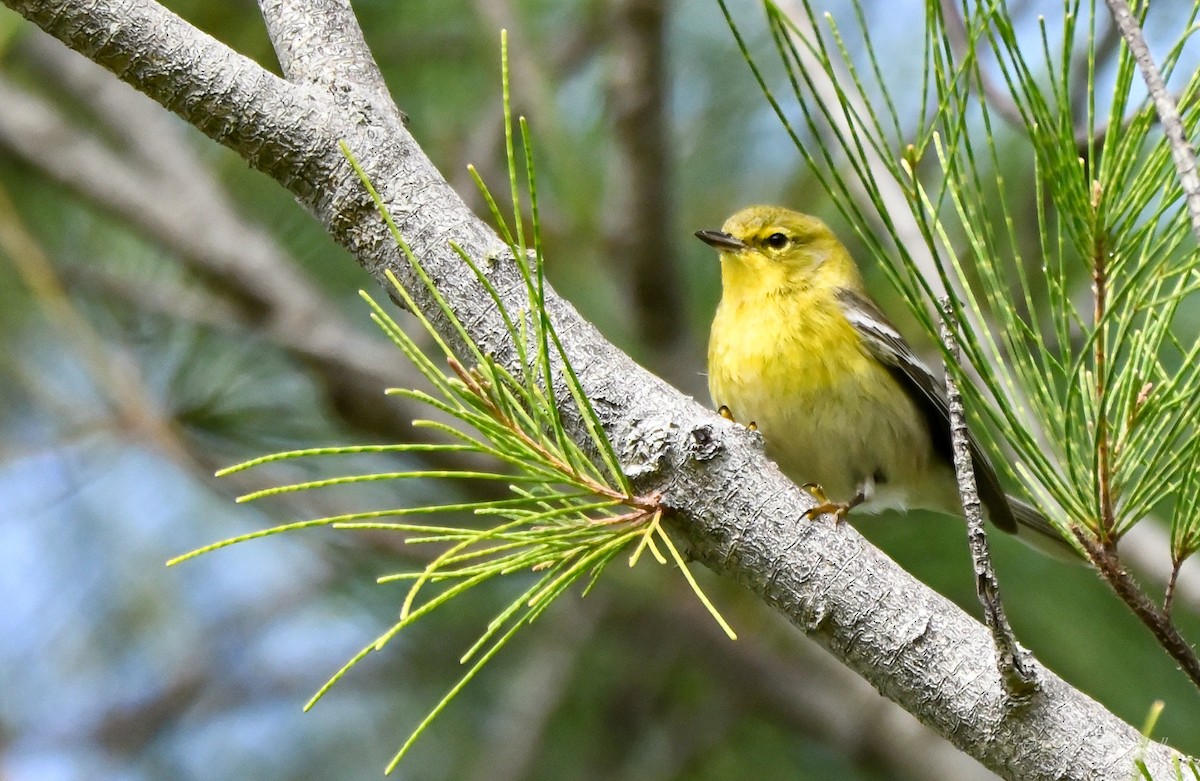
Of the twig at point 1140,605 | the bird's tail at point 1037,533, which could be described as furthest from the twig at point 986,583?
the bird's tail at point 1037,533

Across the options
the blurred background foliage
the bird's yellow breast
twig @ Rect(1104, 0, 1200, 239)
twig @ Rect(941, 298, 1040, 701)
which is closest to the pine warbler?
the bird's yellow breast

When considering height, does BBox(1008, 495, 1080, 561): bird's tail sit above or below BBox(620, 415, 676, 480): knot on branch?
above

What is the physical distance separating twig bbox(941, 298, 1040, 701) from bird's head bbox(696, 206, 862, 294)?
5.10 ft

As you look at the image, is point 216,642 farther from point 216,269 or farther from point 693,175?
point 693,175

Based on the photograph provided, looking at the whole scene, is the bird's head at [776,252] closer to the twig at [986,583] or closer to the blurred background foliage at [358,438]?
the blurred background foliage at [358,438]

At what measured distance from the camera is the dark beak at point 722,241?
119 inches

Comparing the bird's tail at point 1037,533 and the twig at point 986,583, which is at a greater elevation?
the bird's tail at point 1037,533

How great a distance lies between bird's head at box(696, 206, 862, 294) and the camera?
301 centimetres

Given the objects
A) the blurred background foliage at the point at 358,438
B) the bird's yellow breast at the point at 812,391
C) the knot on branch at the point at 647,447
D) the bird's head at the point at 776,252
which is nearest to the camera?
Answer: the knot on branch at the point at 647,447

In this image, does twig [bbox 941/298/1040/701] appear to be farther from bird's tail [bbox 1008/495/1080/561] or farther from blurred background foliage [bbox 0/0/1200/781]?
blurred background foliage [bbox 0/0/1200/781]

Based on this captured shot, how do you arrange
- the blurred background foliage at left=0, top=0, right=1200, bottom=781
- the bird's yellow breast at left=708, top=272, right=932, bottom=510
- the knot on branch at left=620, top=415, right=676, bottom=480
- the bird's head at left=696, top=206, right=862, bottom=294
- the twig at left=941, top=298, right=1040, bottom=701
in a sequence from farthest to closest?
the blurred background foliage at left=0, top=0, right=1200, bottom=781 < the bird's head at left=696, top=206, right=862, bottom=294 < the bird's yellow breast at left=708, top=272, right=932, bottom=510 < the knot on branch at left=620, top=415, right=676, bottom=480 < the twig at left=941, top=298, right=1040, bottom=701

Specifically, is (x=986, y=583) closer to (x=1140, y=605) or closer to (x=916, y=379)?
(x=1140, y=605)

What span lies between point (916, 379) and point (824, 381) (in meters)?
0.27

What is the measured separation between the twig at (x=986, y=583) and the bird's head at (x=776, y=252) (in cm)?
155
